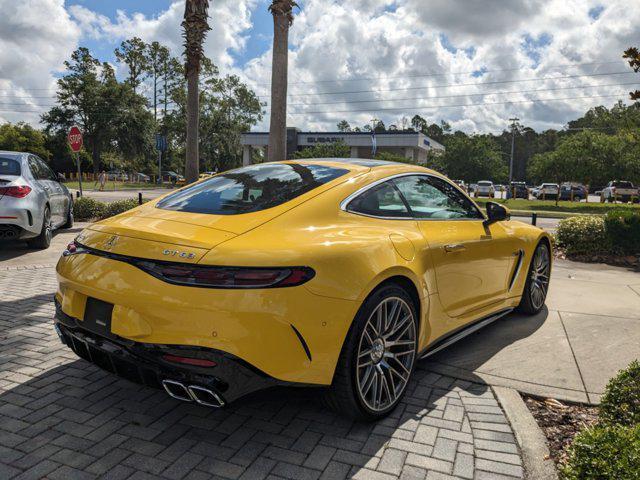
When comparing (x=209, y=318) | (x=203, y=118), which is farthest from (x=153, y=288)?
(x=203, y=118)

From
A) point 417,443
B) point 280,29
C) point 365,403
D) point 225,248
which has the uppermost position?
point 280,29

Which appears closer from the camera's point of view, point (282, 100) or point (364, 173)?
point (364, 173)

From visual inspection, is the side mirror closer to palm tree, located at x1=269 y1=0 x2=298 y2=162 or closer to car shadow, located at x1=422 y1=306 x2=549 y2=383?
car shadow, located at x1=422 y1=306 x2=549 y2=383

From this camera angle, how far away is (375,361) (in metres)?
2.95

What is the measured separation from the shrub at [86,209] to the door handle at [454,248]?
11.9 metres

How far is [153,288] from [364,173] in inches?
64.3

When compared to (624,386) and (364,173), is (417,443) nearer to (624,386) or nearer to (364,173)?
(624,386)

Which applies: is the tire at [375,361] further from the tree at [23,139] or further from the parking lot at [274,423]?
the tree at [23,139]

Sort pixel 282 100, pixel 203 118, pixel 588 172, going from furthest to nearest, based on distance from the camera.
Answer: pixel 203 118, pixel 588 172, pixel 282 100

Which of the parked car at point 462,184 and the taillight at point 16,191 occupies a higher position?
the parked car at point 462,184

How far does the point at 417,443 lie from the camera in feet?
9.25

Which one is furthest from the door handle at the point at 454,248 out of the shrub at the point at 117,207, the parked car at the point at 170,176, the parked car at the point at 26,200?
the parked car at the point at 170,176

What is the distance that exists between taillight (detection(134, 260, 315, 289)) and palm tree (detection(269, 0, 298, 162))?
26.0 ft

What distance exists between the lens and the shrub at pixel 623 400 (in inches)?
109
